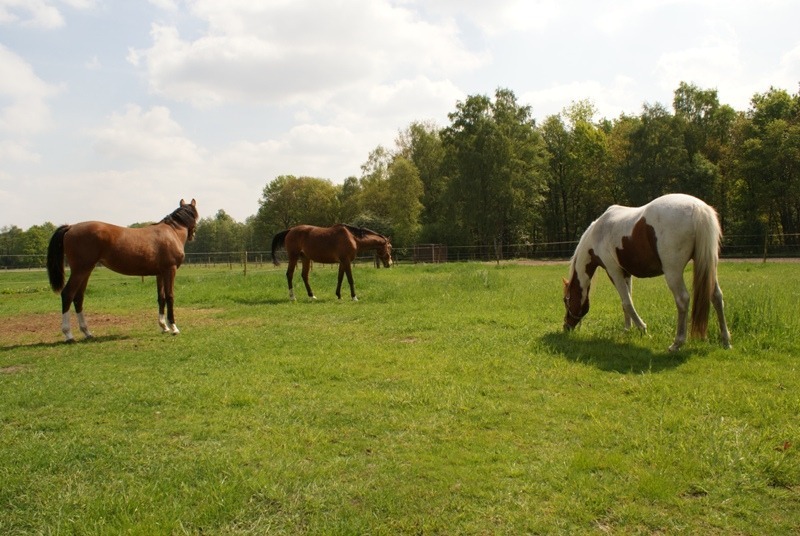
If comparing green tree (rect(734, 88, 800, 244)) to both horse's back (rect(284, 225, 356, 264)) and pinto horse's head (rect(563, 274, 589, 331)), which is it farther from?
pinto horse's head (rect(563, 274, 589, 331))

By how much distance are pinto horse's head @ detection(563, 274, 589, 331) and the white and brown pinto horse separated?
22.6 inches

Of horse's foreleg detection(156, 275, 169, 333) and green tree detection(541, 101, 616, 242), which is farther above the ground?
green tree detection(541, 101, 616, 242)

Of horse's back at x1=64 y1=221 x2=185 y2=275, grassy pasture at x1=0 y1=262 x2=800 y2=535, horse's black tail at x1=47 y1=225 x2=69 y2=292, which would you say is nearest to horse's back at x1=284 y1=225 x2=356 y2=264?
horse's back at x1=64 y1=221 x2=185 y2=275

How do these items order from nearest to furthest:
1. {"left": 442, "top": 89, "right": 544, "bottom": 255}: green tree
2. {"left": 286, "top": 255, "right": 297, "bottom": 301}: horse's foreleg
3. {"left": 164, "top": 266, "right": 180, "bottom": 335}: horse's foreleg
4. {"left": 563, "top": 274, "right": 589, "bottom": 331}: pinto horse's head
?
1. {"left": 563, "top": 274, "right": 589, "bottom": 331}: pinto horse's head
2. {"left": 164, "top": 266, "right": 180, "bottom": 335}: horse's foreleg
3. {"left": 286, "top": 255, "right": 297, "bottom": 301}: horse's foreleg
4. {"left": 442, "top": 89, "right": 544, "bottom": 255}: green tree

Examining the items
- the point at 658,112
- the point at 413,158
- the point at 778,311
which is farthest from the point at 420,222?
the point at 778,311

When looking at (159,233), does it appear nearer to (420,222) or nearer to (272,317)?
(272,317)

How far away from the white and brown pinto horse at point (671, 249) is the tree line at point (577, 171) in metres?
27.8

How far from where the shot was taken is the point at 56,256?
854 centimetres

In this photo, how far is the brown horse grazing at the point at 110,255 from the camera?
8539 millimetres

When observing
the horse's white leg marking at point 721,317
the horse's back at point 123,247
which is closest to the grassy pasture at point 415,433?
the horse's white leg marking at point 721,317

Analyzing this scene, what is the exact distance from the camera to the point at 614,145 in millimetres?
45750

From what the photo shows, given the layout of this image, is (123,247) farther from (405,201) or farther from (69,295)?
(405,201)

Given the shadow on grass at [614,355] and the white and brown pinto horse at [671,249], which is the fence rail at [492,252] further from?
the shadow on grass at [614,355]

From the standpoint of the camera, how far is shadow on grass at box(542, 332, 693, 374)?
18.6 feet
